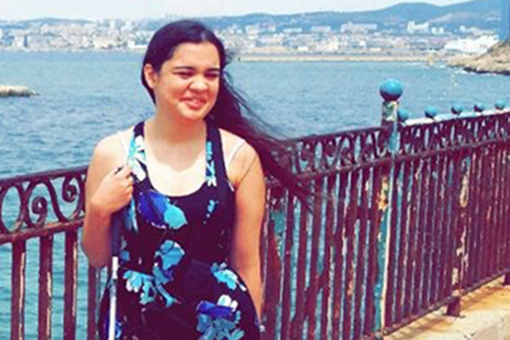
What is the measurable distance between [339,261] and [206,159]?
2.01 metres

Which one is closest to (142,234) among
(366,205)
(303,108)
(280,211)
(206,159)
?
(206,159)

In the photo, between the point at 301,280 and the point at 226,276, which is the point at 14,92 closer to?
the point at 301,280

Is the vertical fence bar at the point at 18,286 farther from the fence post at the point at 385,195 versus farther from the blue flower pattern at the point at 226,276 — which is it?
the fence post at the point at 385,195

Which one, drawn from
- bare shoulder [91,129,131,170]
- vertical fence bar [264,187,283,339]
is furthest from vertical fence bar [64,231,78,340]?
vertical fence bar [264,187,283,339]

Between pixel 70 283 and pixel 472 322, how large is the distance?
305cm

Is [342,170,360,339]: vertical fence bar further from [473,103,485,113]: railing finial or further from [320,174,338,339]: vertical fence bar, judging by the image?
[473,103,485,113]: railing finial

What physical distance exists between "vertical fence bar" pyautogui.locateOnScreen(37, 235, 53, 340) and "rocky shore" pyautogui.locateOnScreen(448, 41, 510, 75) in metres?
149

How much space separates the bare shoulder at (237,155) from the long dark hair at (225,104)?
0.31 ft

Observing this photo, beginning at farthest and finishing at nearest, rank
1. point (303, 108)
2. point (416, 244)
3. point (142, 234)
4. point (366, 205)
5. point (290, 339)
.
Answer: point (303, 108)
point (416, 244)
point (366, 205)
point (290, 339)
point (142, 234)

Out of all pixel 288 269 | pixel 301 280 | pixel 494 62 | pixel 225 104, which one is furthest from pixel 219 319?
pixel 494 62

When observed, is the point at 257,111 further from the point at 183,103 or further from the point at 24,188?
the point at 24,188

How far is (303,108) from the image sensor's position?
74.1 m

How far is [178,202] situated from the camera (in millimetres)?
2809

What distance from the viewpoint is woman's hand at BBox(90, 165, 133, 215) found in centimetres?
279
